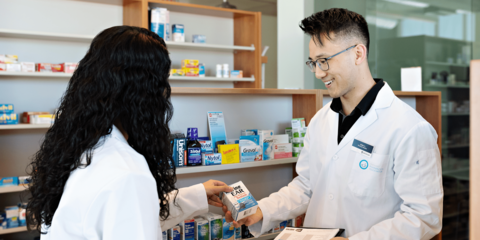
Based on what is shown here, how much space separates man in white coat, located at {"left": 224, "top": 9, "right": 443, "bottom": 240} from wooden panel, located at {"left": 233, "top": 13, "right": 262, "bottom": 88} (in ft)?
10.1

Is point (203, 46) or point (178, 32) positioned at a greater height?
point (178, 32)

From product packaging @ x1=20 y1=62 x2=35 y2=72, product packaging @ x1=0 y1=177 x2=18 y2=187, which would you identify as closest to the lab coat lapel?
product packaging @ x1=0 y1=177 x2=18 y2=187

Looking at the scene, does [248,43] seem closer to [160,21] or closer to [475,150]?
[160,21]

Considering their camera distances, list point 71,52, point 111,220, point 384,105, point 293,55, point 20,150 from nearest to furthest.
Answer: point 111,220 → point 384,105 → point 20,150 → point 71,52 → point 293,55

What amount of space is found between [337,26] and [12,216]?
264 cm

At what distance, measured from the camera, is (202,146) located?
2047 mm

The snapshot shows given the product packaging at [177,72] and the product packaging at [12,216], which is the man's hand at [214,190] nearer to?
the product packaging at [12,216]

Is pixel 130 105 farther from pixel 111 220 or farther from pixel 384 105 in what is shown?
pixel 384 105

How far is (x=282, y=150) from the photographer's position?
2.33 m

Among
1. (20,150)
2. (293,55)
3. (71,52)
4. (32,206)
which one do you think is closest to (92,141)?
(32,206)

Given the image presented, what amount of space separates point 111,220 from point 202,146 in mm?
1274

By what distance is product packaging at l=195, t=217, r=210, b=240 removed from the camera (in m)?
2.04

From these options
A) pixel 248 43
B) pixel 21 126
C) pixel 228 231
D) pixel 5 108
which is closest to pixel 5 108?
pixel 5 108

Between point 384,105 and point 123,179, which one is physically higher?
point 384,105
